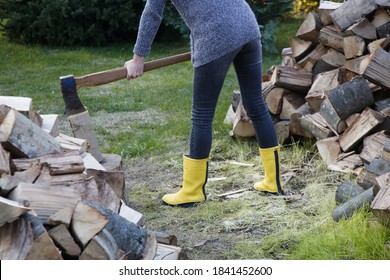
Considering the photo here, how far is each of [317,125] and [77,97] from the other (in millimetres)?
1744

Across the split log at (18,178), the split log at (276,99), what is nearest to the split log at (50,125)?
the split log at (18,178)

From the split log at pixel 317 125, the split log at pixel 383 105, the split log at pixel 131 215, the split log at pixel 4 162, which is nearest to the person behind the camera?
the split log at pixel 4 162

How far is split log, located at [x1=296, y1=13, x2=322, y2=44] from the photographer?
5496 millimetres

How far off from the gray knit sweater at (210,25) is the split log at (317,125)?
3.93ft

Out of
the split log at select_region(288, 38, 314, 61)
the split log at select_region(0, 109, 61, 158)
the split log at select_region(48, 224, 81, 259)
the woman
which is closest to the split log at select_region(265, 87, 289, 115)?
the split log at select_region(288, 38, 314, 61)

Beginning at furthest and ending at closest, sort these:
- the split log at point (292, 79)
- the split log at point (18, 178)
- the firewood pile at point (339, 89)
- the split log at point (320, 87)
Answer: the split log at point (292, 79) → the split log at point (320, 87) → the firewood pile at point (339, 89) → the split log at point (18, 178)

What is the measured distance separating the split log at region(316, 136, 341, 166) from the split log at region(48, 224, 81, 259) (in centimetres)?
245

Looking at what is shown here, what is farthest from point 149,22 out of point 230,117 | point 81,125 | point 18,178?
point 230,117

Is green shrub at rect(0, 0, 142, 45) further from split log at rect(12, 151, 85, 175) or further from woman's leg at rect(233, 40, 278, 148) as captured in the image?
split log at rect(12, 151, 85, 175)

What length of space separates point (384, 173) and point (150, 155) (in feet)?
7.48

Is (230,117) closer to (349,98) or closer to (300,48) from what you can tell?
(300,48)

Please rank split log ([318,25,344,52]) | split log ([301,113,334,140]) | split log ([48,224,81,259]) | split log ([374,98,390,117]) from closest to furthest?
split log ([48,224,81,259]) → split log ([374,98,390,117]) → split log ([301,113,334,140]) → split log ([318,25,344,52])

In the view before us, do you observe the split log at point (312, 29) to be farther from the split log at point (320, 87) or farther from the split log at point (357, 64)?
the split log at point (357, 64)

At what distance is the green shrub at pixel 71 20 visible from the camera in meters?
10.4
